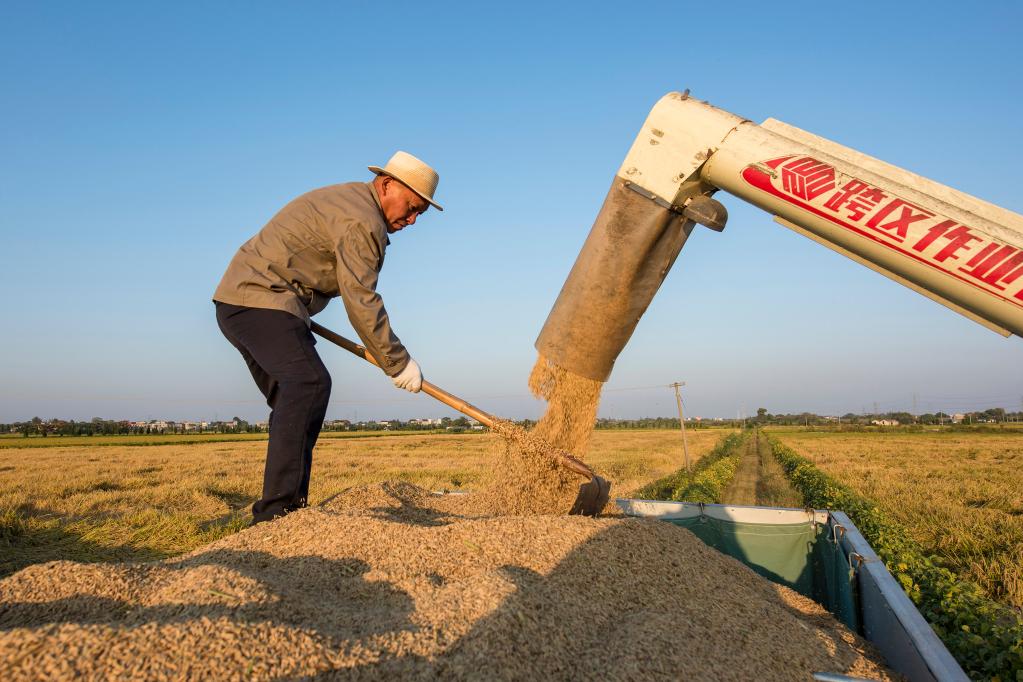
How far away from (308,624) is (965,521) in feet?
30.4

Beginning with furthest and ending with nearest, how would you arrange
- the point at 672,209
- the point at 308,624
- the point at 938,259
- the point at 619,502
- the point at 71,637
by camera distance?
the point at 619,502 < the point at 672,209 < the point at 938,259 < the point at 308,624 < the point at 71,637

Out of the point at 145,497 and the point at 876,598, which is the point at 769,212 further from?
the point at 145,497

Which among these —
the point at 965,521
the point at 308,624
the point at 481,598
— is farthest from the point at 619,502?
the point at 965,521

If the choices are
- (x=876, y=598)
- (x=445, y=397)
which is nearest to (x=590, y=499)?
(x=445, y=397)

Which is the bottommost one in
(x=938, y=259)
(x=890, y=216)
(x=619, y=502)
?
(x=619, y=502)

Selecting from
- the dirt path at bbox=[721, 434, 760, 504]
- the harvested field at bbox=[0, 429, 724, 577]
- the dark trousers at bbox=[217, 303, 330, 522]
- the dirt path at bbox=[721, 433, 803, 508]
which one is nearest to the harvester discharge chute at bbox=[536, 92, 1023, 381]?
the dark trousers at bbox=[217, 303, 330, 522]

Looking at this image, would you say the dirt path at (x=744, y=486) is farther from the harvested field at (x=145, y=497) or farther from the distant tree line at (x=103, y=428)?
the distant tree line at (x=103, y=428)

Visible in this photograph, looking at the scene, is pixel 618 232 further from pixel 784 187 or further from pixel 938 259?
pixel 938 259

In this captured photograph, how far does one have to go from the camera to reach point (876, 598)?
7.27 ft

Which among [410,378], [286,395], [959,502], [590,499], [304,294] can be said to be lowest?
[959,502]

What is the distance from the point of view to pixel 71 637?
124cm

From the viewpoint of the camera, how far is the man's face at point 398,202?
10.8ft

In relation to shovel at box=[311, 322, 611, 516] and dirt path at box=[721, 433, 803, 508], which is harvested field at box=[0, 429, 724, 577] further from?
dirt path at box=[721, 433, 803, 508]

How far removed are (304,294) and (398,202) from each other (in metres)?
0.65
